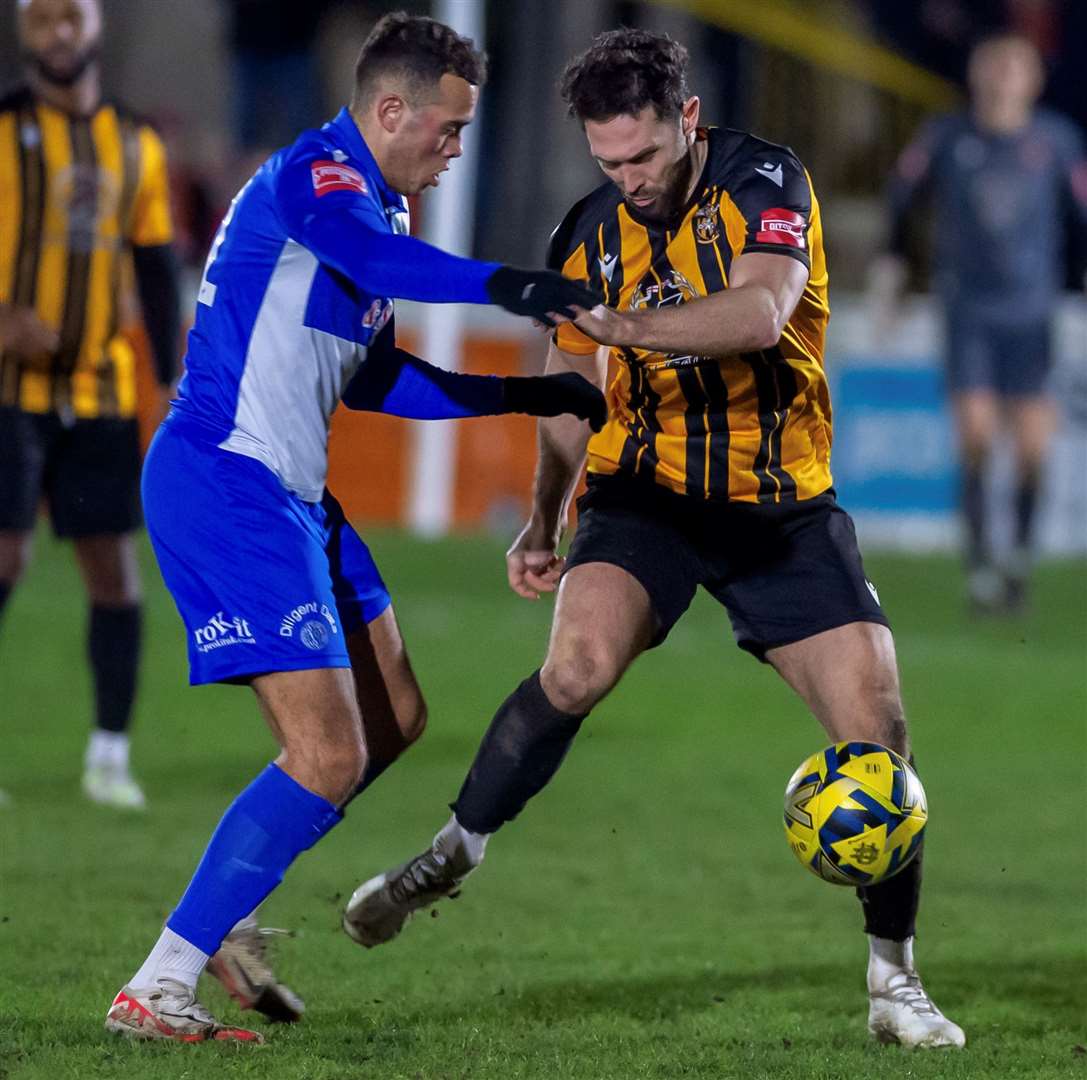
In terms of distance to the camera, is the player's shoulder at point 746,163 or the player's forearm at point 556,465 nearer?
the player's shoulder at point 746,163

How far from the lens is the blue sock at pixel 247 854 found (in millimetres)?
4312

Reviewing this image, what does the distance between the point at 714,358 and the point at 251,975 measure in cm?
163

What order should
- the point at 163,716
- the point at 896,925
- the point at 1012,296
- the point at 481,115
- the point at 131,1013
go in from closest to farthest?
the point at 131,1013
the point at 896,925
the point at 163,716
the point at 1012,296
the point at 481,115

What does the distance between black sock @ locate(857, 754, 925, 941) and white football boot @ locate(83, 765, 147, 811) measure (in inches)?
127

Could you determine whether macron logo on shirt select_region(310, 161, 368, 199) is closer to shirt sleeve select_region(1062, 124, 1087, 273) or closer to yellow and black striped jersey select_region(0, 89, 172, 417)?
yellow and black striped jersey select_region(0, 89, 172, 417)

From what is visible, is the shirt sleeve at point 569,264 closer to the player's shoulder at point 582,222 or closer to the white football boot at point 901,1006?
the player's shoulder at point 582,222

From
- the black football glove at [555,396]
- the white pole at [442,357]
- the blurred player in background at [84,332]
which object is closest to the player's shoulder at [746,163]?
the black football glove at [555,396]

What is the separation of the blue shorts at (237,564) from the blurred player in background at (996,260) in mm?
8133

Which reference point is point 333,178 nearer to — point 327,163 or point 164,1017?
point 327,163

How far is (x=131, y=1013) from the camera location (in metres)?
4.27

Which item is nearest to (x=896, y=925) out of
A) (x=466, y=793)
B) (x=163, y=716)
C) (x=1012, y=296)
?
(x=466, y=793)

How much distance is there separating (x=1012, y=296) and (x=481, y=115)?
801cm

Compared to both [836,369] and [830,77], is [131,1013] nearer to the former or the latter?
[836,369]

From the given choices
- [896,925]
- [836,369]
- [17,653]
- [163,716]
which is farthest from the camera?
[836,369]
